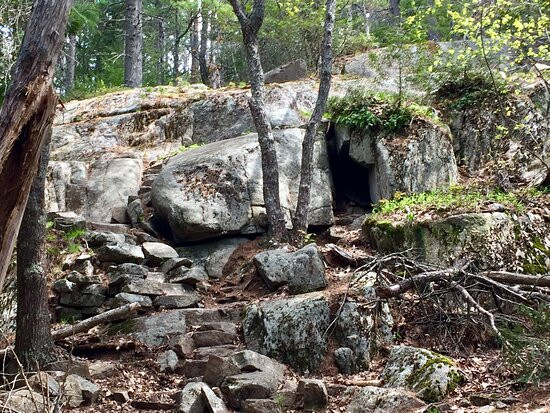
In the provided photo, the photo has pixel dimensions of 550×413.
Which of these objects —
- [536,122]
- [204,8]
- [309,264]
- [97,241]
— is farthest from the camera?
[204,8]

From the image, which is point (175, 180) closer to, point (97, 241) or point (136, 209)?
point (136, 209)

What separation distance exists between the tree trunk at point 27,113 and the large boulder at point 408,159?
7615 millimetres

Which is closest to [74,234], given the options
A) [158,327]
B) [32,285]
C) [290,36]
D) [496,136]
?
[158,327]

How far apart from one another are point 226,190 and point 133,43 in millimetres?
8833

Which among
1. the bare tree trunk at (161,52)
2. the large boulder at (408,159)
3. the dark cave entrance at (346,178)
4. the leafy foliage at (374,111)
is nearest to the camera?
the large boulder at (408,159)

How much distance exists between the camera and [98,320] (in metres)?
7.34

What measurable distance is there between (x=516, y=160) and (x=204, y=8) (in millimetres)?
11966

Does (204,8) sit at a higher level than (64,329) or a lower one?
higher

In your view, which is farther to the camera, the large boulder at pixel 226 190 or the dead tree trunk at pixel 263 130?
the large boulder at pixel 226 190

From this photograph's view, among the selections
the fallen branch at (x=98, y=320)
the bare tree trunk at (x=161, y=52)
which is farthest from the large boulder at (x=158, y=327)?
the bare tree trunk at (x=161, y=52)

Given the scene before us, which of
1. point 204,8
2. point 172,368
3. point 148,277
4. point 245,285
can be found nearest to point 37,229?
point 172,368

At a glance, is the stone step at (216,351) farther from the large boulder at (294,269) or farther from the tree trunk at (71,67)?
the tree trunk at (71,67)

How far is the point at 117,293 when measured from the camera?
8250mm

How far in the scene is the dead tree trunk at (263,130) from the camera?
31.6 feet
